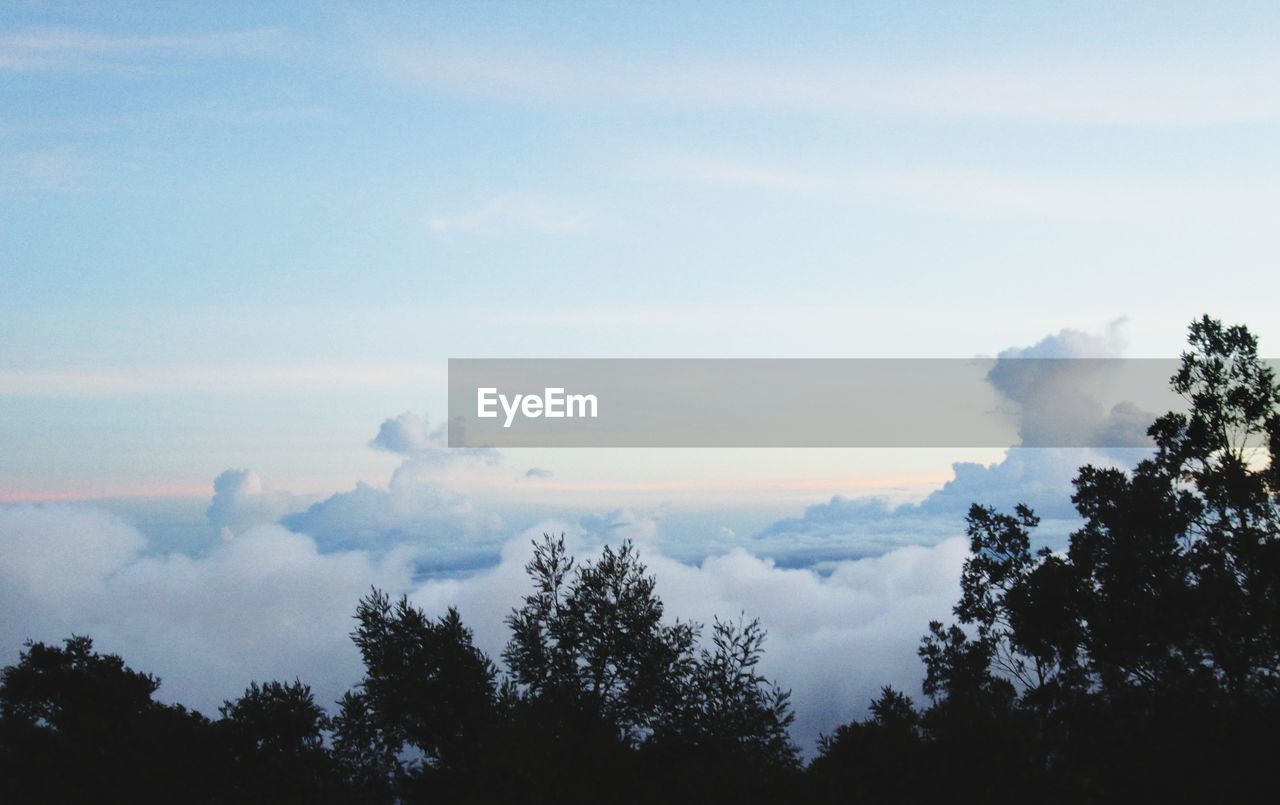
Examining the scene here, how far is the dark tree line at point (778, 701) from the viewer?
27.1m

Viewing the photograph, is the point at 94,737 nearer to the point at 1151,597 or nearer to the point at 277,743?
the point at 277,743

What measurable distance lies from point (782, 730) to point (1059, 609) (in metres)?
14.2

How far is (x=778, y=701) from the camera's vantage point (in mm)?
33312

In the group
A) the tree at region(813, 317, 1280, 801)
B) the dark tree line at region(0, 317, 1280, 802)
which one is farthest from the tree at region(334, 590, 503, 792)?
the tree at region(813, 317, 1280, 801)

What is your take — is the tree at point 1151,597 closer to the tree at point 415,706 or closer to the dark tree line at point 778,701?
the dark tree line at point 778,701

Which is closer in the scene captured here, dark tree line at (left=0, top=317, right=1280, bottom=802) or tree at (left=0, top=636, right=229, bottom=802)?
dark tree line at (left=0, top=317, right=1280, bottom=802)

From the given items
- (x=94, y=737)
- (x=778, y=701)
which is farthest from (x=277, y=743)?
(x=778, y=701)

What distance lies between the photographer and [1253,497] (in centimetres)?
3803

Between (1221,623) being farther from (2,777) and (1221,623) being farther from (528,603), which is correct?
(2,777)

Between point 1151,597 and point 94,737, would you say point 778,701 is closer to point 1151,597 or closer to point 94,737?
point 1151,597

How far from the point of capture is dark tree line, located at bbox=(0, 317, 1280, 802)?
27.1 m

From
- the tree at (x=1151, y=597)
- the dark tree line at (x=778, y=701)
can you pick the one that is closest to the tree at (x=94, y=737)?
the dark tree line at (x=778, y=701)

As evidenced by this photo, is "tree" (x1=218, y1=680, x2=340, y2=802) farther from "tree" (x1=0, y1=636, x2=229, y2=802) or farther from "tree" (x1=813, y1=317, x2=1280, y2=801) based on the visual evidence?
"tree" (x1=813, y1=317, x2=1280, y2=801)

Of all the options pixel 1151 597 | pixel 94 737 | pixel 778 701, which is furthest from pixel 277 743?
pixel 1151 597
